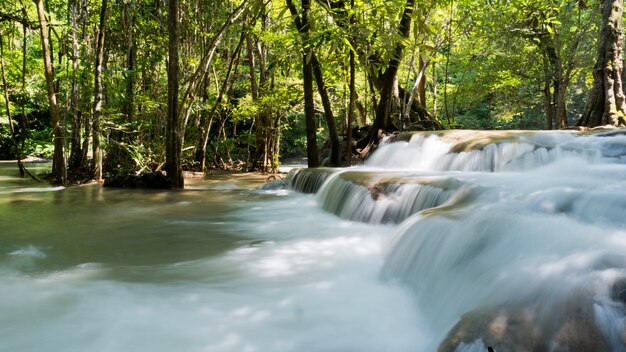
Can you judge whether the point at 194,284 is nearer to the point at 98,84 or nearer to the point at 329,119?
the point at 98,84

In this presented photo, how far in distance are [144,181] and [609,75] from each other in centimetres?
1193

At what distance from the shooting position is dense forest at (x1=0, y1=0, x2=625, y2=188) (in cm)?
940

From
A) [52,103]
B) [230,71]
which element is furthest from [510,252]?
[230,71]

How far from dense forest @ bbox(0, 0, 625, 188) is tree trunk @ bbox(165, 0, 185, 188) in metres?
0.02

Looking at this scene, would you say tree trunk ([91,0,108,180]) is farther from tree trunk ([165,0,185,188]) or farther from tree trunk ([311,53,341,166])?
tree trunk ([311,53,341,166])

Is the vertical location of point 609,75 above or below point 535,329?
above

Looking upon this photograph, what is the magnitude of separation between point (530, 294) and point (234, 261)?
104 inches

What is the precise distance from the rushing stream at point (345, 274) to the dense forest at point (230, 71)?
9.46 ft

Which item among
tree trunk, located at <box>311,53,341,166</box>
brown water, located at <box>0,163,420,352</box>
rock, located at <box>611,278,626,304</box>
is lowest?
brown water, located at <box>0,163,420,352</box>

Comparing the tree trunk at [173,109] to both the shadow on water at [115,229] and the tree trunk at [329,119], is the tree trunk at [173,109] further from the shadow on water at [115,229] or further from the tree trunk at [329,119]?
the tree trunk at [329,119]

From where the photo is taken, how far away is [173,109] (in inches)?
344

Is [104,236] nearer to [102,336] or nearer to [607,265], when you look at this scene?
[102,336]

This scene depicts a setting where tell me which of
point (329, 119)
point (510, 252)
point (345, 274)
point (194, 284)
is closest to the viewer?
point (510, 252)

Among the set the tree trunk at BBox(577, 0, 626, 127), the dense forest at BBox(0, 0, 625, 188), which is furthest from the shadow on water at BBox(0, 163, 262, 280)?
the tree trunk at BBox(577, 0, 626, 127)
